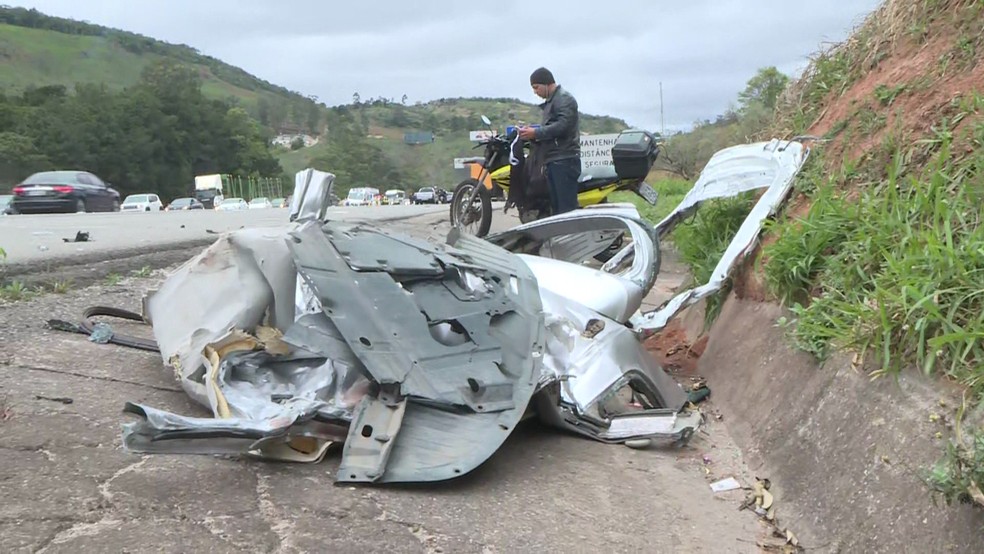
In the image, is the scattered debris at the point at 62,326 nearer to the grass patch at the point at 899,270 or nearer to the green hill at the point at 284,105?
the grass patch at the point at 899,270

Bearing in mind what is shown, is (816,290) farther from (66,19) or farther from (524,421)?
(66,19)

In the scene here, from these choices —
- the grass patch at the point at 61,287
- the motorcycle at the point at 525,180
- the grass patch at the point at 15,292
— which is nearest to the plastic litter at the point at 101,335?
the grass patch at the point at 15,292

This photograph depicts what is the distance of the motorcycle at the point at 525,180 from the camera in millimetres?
7336

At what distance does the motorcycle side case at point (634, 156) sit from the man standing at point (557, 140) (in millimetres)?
854

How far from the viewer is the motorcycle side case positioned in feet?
25.4

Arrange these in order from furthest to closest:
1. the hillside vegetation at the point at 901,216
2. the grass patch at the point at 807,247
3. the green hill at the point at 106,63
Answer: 1. the green hill at the point at 106,63
2. the grass patch at the point at 807,247
3. the hillside vegetation at the point at 901,216

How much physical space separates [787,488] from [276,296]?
2.22 meters

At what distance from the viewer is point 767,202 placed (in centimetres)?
466

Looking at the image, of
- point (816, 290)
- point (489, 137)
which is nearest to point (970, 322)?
point (816, 290)

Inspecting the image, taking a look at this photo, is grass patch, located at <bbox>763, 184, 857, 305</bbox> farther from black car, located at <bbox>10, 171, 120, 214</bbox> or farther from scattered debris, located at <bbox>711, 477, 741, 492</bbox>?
black car, located at <bbox>10, 171, 120, 214</bbox>

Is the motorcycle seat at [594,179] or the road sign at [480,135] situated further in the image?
the road sign at [480,135]

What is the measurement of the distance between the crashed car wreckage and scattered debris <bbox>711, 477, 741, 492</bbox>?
0.28m

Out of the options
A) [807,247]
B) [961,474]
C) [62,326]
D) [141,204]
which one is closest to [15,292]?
[62,326]

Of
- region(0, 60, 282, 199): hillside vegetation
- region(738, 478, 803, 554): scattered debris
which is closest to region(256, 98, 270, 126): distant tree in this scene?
region(0, 60, 282, 199): hillside vegetation
